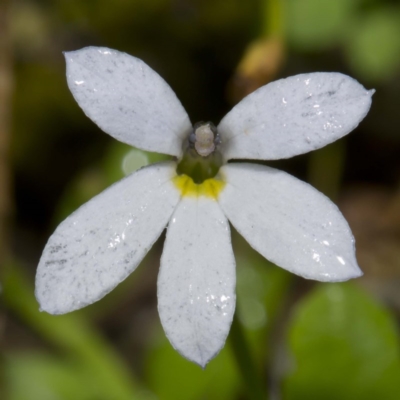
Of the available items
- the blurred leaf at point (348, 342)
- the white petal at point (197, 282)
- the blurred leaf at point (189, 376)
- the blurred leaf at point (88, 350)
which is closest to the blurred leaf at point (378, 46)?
the blurred leaf at point (348, 342)

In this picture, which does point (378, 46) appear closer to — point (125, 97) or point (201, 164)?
point (201, 164)

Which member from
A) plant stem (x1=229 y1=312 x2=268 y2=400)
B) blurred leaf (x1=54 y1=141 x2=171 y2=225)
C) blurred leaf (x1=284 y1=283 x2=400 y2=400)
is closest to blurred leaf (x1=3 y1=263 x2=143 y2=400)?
blurred leaf (x1=54 y1=141 x2=171 y2=225)

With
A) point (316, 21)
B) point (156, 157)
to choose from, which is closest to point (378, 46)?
point (316, 21)

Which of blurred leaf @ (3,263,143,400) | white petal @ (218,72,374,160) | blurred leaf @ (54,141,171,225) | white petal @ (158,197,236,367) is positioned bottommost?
blurred leaf @ (3,263,143,400)

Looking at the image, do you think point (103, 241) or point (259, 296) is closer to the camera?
point (103, 241)

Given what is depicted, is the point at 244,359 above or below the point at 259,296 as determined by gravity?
above

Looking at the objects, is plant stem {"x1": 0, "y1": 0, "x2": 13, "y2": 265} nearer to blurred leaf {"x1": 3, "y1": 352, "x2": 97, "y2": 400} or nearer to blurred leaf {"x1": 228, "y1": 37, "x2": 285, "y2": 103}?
blurred leaf {"x1": 3, "y1": 352, "x2": 97, "y2": 400}

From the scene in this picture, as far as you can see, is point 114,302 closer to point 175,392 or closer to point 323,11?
point 175,392

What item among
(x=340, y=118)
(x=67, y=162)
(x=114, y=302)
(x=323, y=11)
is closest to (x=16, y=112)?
(x=67, y=162)
